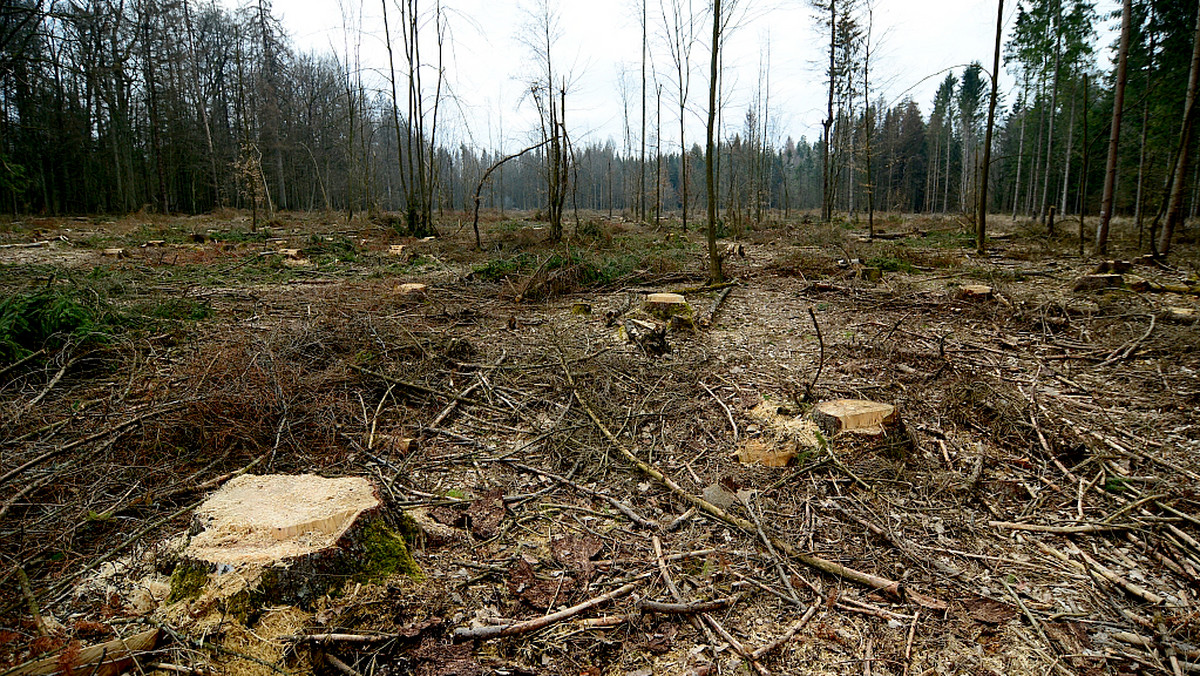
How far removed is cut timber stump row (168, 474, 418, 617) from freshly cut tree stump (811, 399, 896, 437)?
3122 millimetres

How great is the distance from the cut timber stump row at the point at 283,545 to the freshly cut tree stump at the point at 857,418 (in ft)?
10.2

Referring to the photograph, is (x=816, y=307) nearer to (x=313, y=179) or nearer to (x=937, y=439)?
(x=937, y=439)

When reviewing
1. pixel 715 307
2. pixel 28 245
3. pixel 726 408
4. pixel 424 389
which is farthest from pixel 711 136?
pixel 28 245

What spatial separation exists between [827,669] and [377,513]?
87.7 inches

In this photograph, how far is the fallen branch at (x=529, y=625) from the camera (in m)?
2.35

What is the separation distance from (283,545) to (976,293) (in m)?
9.08

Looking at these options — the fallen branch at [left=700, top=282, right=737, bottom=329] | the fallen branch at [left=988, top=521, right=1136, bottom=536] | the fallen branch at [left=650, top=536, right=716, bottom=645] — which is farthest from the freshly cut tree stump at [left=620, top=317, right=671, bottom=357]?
the fallen branch at [left=988, top=521, right=1136, bottom=536]

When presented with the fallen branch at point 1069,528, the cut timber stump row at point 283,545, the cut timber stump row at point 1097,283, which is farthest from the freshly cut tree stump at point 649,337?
the cut timber stump row at point 1097,283

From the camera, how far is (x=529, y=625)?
95.7 inches

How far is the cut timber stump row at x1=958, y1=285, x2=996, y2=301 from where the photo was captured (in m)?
7.75

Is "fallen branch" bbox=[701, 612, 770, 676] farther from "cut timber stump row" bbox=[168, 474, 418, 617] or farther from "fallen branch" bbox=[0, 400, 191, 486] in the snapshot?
"fallen branch" bbox=[0, 400, 191, 486]

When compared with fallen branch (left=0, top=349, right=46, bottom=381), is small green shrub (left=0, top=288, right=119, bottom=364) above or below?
above

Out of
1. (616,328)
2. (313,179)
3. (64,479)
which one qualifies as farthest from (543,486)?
(313,179)

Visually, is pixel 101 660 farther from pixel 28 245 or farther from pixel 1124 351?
pixel 28 245
